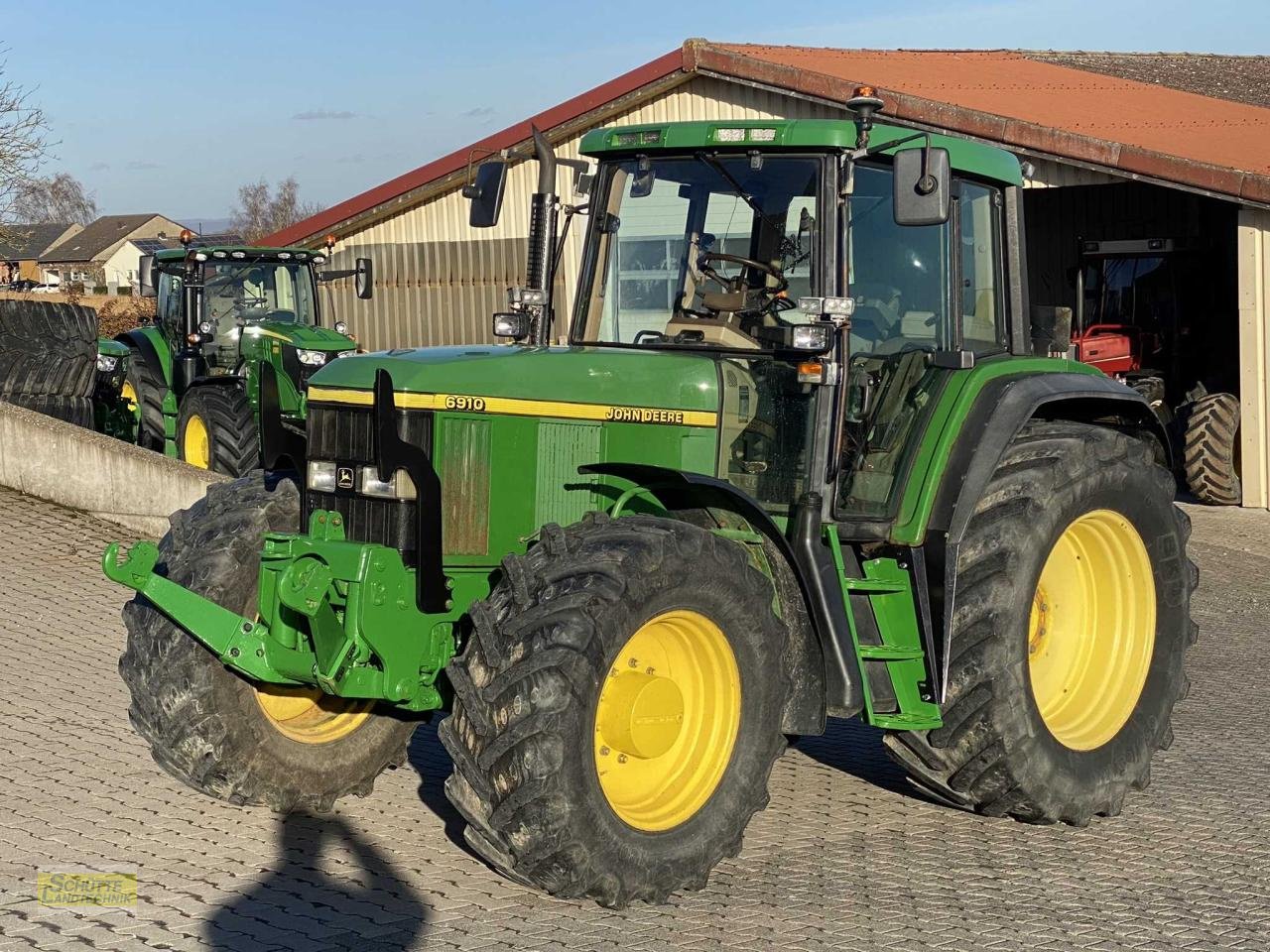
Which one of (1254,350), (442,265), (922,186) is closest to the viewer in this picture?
(922,186)

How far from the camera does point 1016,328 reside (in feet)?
22.2

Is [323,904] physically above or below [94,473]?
below

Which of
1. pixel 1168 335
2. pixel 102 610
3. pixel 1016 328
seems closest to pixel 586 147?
pixel 1016 328

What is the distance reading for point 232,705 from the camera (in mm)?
5770

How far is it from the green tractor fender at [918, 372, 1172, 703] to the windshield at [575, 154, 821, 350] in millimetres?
793

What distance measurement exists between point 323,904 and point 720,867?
132 cm

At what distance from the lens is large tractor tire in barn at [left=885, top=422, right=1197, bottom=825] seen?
579 cm

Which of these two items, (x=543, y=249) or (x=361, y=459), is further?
(x=543, y=249)

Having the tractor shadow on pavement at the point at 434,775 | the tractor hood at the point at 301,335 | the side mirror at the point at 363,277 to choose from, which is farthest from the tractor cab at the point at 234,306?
the tractor shadow on pavement at the point at 434,775

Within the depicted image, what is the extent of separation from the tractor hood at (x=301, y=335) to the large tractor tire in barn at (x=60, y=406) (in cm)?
173

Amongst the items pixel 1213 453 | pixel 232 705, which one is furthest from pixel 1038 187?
pixel 232 705

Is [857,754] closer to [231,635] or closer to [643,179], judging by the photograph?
[643,179]

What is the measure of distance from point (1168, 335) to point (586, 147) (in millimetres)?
13429

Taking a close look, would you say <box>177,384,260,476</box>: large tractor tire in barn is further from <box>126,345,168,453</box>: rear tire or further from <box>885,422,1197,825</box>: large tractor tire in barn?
<box>885,422,1197,825</box>: large tractor tire in barn
